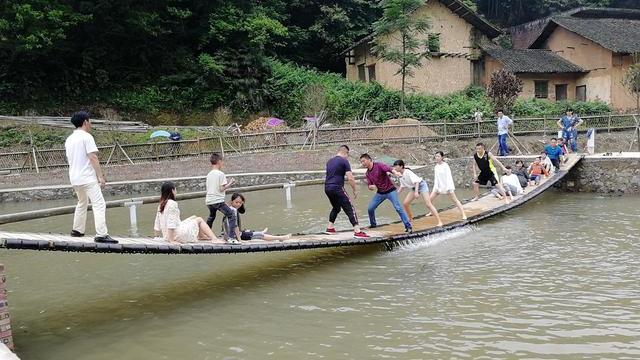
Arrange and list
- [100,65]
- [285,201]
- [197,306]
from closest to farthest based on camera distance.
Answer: [197,306] < [285,201] < [100,65]

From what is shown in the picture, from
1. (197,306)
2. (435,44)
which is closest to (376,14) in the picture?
(435,44)

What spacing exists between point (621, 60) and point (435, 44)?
12385 mm

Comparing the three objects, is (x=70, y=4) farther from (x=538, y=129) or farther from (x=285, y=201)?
(x=538, y=129)

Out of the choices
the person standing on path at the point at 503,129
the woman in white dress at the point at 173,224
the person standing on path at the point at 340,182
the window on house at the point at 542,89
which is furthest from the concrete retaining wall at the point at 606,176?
the window on house at the point at 542,89

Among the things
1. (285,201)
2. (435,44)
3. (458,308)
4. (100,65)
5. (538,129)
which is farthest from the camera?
(435,44)

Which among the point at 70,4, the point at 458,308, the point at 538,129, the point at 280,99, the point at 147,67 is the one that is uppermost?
the point at 70,4

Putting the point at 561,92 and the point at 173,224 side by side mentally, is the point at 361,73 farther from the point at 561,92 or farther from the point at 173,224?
the point at 173,224

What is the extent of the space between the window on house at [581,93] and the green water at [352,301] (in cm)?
3035

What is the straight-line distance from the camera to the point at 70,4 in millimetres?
31938

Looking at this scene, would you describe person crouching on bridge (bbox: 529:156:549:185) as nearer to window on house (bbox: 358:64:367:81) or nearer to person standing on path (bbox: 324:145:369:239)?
person standing on path (bbox: 324:145:369:239)

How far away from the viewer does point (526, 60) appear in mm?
38906

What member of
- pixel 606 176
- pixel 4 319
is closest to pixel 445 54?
pixel 606 176

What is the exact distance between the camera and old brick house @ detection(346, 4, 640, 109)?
123 feet

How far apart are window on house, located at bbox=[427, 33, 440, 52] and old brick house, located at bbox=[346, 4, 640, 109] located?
216 millimetres
